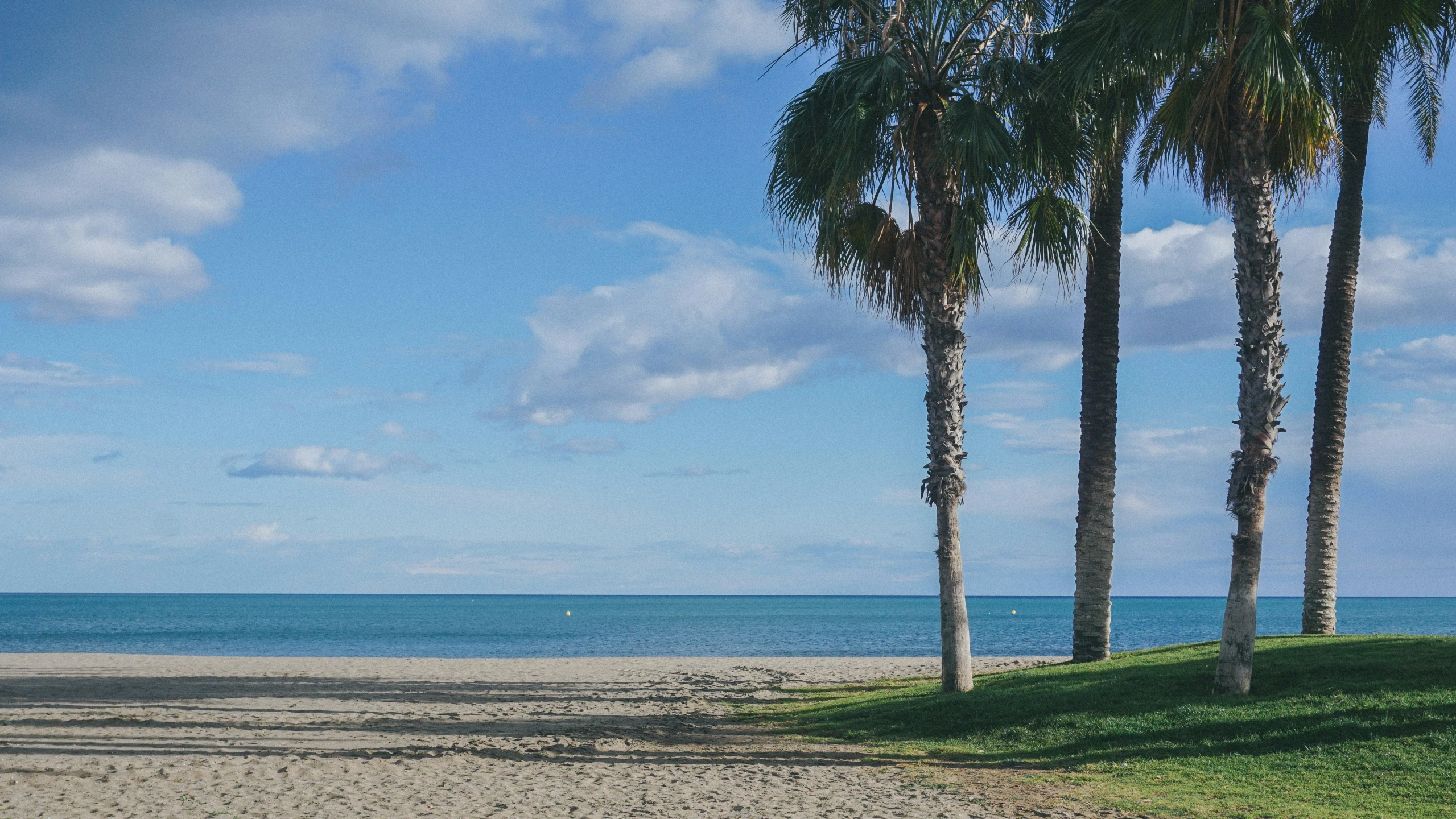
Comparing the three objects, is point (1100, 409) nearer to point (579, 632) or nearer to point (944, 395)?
point (944, 395)

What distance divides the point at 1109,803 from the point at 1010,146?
946 cm

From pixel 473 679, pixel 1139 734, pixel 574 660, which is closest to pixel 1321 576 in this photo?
pixel 1139 734

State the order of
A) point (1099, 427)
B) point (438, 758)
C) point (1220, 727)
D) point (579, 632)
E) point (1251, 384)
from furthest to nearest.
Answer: point (579, 632) → point (1099, 427) → point (1251, 384) → point (438, 758) → point (1220, 727)

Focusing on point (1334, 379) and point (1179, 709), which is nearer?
point (1179, 709)

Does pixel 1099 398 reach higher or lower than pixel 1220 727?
higher

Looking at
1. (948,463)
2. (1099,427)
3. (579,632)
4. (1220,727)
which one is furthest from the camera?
(579,632)

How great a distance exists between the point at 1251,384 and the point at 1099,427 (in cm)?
477

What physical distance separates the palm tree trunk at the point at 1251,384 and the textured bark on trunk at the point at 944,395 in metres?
3.77

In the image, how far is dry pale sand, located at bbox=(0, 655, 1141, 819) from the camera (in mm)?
9945

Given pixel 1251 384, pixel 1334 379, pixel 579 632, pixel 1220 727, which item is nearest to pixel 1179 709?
pixel 1220 727

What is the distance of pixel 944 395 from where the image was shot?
52.3ft

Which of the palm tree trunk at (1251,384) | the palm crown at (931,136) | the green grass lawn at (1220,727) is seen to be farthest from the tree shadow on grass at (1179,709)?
the palm crown at (931,136)

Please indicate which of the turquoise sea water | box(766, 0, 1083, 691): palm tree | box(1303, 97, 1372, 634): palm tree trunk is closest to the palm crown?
box(766, 0, 1083, 691): palm tree

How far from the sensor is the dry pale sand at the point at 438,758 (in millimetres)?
9945
